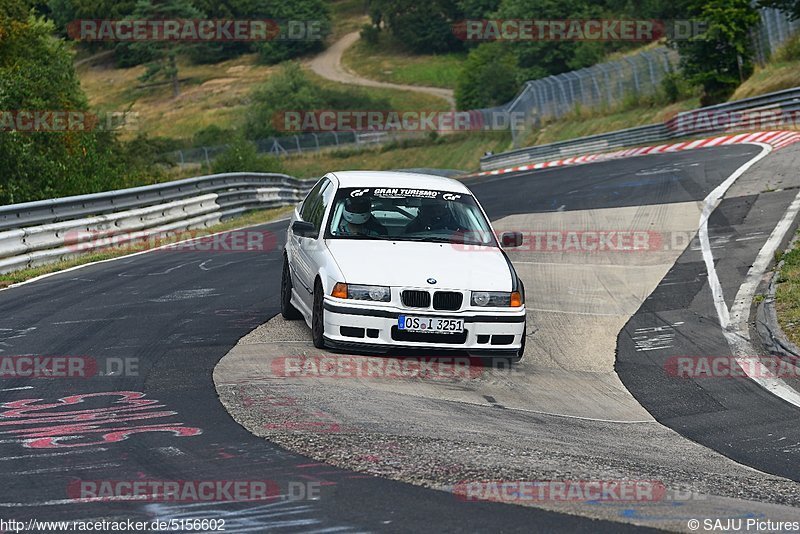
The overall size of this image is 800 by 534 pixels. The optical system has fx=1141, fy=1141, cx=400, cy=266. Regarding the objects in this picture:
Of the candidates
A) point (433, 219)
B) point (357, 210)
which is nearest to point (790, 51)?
point (433, 219)

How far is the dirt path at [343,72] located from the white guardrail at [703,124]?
52.6 meters

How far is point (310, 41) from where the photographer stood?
118938 mm

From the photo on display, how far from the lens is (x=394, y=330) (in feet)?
→ 31.3

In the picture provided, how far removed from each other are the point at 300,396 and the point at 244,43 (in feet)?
384

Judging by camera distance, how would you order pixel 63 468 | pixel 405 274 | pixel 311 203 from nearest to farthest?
pixel 63 468 < pixel 405 274 < pixel 311 203

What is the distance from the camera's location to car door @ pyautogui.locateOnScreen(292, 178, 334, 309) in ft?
34.3

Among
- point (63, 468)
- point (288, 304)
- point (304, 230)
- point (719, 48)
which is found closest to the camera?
point (63, 468)

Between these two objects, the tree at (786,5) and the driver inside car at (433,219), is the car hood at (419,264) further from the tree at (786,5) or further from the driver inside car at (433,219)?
the tree at (786,5)

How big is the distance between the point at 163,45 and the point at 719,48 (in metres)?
76.9

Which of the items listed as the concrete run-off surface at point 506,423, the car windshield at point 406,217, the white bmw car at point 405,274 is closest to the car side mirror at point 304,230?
the white bmw car at point 405,274

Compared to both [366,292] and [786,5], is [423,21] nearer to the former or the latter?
[786,5]

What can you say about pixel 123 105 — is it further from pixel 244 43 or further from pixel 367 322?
pixel 367 322

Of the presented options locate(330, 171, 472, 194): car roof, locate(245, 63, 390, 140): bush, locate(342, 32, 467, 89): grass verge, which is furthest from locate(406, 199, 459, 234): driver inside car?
locate(342, 32, 467, 89): grass verge

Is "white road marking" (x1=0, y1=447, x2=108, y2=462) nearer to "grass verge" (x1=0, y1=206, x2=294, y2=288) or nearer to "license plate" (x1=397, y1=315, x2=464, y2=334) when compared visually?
"license plate" (x1=397, y1=315, x2=464, y2=334)
